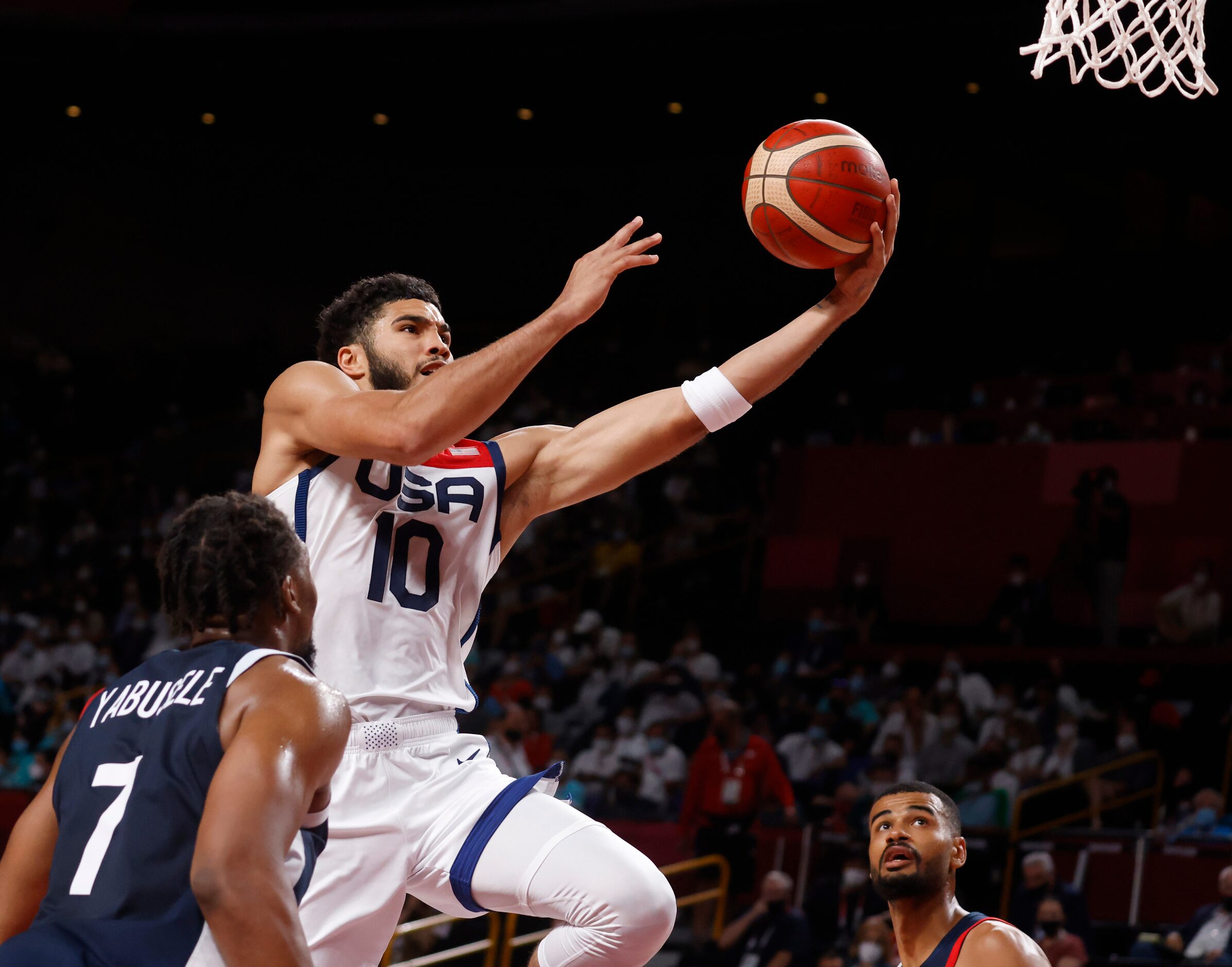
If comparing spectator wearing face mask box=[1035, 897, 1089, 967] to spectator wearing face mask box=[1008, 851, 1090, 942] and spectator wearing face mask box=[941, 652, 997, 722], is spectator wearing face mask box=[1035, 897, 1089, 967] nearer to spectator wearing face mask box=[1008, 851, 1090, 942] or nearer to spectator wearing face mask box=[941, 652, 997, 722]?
spectator wearing face mask box=[1008, 851, 1090, 942]

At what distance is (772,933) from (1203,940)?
92.5 inches

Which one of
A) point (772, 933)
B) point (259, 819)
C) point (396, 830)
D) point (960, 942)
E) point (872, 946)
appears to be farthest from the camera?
point (772, 933)

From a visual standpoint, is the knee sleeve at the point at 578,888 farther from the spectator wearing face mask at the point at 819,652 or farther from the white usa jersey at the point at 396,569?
the spectator wearing face mask at the point at 819,652

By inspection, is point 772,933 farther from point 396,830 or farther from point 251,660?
point 251,660

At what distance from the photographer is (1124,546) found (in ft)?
44.0

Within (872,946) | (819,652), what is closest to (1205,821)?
(872,946)

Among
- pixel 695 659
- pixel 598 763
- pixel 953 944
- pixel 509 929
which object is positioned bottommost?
pixel 509 929

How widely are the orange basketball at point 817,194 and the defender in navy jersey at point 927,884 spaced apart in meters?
1.66

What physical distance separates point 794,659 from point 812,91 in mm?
6850

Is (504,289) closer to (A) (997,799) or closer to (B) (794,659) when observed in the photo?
(B) (794,659)

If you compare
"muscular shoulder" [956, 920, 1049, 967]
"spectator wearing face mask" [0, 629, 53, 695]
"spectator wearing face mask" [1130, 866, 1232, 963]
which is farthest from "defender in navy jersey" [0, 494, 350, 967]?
"spectator wearing face mask" [0, 629, 53, 695]

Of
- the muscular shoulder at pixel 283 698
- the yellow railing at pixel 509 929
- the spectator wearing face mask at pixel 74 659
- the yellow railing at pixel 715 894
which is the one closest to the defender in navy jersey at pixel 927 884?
the muscular shoulder at pixel 283 698

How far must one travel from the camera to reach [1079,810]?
32.8 feet

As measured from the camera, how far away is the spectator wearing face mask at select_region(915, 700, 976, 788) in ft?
35.1
